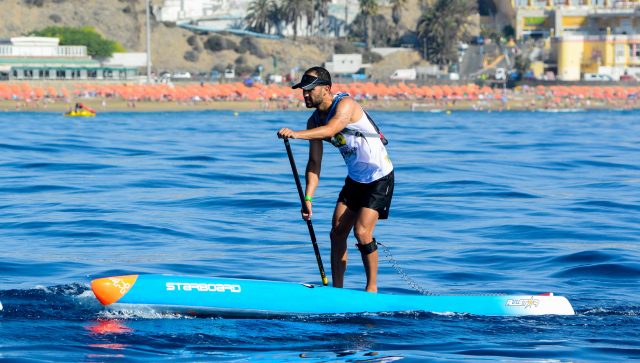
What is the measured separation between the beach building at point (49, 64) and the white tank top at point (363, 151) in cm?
9610

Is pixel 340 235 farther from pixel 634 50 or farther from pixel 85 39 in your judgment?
pixel 634 50

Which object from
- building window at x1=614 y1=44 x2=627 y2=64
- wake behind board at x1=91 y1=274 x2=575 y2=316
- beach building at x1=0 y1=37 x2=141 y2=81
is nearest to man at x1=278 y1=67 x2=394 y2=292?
wake behind board at x1=91 y1=274 x2=575 y2=316

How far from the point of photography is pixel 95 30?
449 feet

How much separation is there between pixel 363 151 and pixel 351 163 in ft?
0.68

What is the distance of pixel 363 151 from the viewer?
12.4 metres

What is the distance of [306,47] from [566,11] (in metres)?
32.1

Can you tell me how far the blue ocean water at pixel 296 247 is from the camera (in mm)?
11133

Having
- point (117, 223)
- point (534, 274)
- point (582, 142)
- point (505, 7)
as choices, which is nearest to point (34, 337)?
point (534, 274)

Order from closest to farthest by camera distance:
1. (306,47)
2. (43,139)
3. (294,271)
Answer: (294,271) < (43,139) < (306,47)

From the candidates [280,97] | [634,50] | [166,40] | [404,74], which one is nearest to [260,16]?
[166,40]

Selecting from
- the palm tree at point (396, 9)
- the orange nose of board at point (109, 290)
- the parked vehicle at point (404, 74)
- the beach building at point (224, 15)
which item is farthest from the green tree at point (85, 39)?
the orange nose of board at point (109, 290)

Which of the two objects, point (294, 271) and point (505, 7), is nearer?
point (294, 271)

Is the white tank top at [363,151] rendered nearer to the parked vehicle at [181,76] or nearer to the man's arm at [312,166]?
the man's arm at [312,166]

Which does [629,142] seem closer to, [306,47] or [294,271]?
[294,271]
